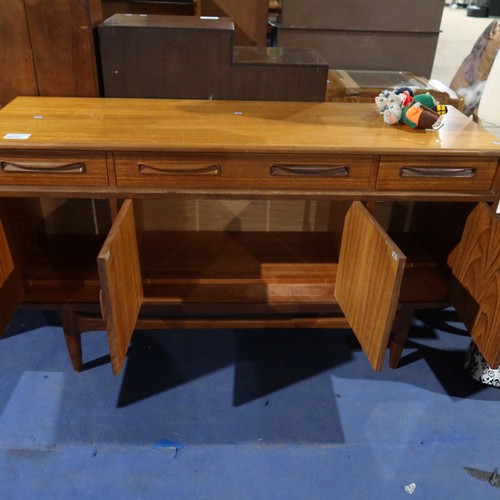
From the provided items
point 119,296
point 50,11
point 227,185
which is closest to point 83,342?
point 119,296

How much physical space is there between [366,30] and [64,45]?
2060mm

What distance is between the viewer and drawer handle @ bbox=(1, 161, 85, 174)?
1.34 meters

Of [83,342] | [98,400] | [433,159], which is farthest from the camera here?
[83,342]

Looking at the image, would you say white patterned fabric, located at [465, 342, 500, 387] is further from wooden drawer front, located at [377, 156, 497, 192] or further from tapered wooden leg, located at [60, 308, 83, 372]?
tapered wooden leg, located at [60, 308, 83, 372]

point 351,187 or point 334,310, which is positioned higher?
point 351,187

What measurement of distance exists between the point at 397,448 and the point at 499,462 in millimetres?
286

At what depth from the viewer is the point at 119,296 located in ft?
4.21

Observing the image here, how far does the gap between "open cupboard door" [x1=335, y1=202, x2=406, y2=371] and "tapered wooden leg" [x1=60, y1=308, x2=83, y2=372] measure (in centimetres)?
85

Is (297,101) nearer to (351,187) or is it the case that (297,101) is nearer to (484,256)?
(351,187)

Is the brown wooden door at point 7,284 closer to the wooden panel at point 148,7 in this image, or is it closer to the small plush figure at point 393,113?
the small plush figure at point 393,113

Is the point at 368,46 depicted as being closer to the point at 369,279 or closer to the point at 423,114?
the point at 423,114

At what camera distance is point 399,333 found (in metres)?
1.73

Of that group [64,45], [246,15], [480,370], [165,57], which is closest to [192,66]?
[165,57]

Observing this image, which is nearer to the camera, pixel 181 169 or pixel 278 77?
pixel 181 169
